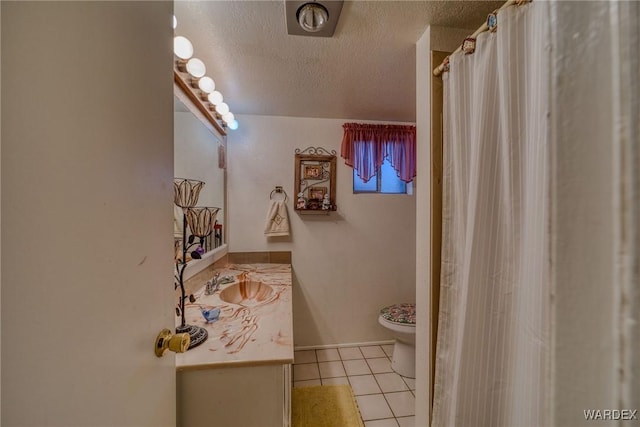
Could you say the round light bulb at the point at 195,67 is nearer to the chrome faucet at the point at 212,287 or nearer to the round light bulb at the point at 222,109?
the round light bulb at the point at 222,109

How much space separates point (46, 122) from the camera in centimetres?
33

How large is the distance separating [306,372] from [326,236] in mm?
1127

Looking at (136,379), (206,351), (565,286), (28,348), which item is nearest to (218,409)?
(206,351)

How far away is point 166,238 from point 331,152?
190 cm

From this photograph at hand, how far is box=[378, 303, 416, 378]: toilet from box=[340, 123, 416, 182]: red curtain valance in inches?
46.0

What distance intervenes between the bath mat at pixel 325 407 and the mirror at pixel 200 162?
1.15m

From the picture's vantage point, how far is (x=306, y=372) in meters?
2.05

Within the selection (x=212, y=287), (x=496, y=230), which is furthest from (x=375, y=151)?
(x=212, y=287)

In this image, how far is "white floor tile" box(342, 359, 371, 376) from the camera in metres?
2.05

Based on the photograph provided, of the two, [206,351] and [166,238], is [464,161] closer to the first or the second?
[166,238]

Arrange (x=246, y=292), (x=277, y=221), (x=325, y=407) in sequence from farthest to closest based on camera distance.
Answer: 1. (x=277, y=221)
2. (x=246, y=292)
3. (x=325, y=407)

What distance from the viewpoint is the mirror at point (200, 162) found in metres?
1.38

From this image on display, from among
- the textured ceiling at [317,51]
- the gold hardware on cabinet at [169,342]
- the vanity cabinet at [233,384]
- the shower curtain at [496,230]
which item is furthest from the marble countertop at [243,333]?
the textured ceiling at [317,51]

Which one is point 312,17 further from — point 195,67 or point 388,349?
point 388,349
